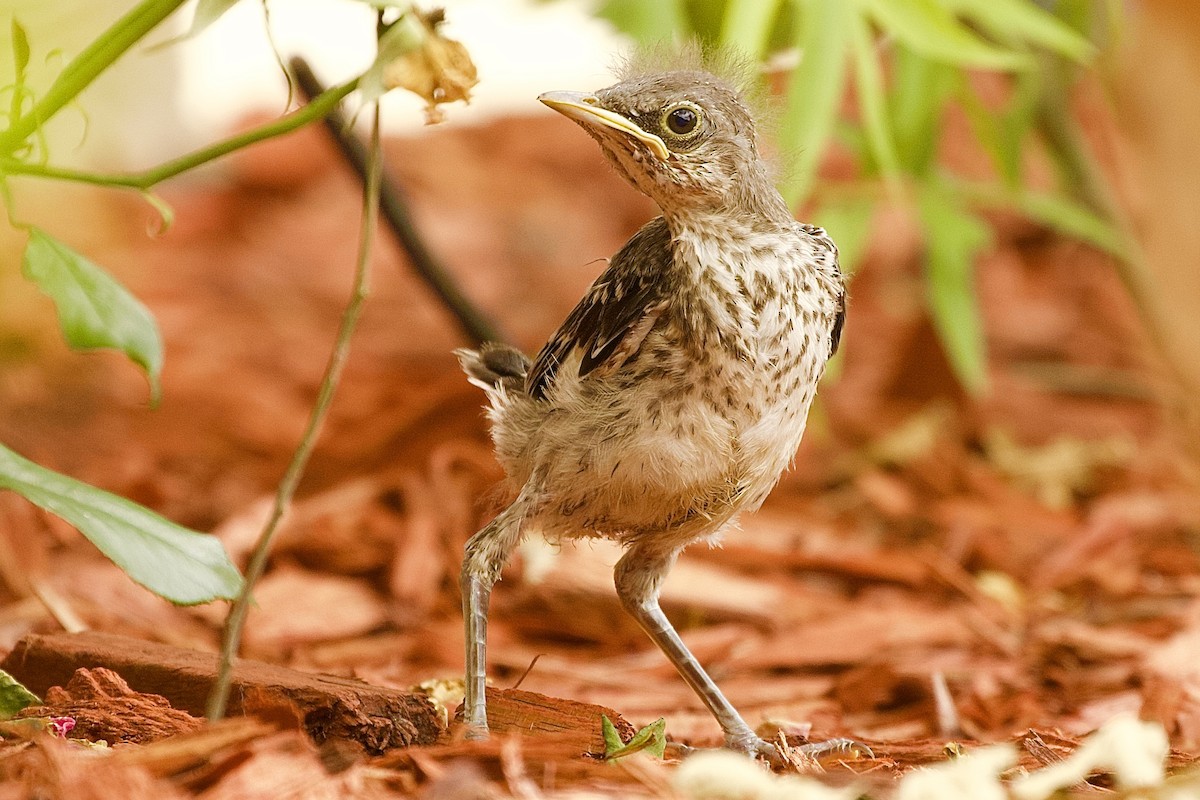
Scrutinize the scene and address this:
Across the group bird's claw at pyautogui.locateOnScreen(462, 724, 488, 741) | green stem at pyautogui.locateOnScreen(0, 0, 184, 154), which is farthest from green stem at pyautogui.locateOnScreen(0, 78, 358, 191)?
bird's claw at pyautogui.locateOnScreen(462, 724, 488, 741)

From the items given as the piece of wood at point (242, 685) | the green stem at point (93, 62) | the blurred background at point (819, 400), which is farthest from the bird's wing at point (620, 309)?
the green stem at point (93, 62)

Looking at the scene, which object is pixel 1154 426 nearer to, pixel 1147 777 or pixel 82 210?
pixel 1147 777

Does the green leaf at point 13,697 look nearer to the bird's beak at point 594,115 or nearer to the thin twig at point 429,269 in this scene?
the bird's beak at point 594,115

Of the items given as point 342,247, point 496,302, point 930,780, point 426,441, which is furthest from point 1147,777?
point 342,247

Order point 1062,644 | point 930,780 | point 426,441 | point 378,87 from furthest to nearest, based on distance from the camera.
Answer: point 426,441
point 1062,644
point 378,87
point 930,780

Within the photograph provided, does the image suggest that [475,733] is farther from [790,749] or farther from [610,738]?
[790,749]

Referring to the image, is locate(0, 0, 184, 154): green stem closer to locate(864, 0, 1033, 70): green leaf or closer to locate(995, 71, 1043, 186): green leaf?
locate(864, 0, 1033, 70): green leaf

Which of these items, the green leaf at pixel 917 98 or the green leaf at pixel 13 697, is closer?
the green leaf at pixel 13 697
